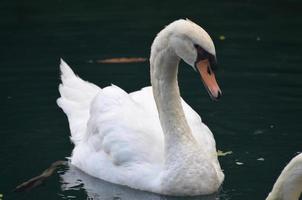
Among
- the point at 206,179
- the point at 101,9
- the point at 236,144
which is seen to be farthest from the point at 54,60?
the point at 206,179

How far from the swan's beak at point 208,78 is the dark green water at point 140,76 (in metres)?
1.01

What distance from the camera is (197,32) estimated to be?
830 centimetres

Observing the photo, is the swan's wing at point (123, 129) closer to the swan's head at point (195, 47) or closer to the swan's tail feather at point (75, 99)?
the swan's tail feather at point (75, 99)

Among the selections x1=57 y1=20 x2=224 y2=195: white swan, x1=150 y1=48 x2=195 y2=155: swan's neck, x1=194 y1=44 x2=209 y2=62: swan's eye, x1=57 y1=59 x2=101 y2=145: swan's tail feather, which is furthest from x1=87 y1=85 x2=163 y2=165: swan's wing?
x1=194 y1=44 x2=209 y2=62: swan's eye

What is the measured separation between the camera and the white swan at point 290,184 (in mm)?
6020

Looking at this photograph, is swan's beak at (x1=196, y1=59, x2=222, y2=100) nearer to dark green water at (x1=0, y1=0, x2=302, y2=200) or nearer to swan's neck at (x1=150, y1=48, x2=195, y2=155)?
swan's neck at (x1=150, y1=48, x2=195, y2=155)

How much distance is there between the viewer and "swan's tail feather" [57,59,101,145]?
1034 centimetres

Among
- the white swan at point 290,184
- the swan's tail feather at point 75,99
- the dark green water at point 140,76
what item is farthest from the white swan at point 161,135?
the white swan at point 290,184

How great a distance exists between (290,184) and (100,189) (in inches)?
125

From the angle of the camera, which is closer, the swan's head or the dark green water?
the swan's head

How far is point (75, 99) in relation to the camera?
35.1 ft

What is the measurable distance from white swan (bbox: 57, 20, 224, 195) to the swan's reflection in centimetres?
6

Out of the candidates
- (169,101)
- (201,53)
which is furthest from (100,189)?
(201,53)

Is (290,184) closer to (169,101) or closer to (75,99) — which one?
(169,101)
